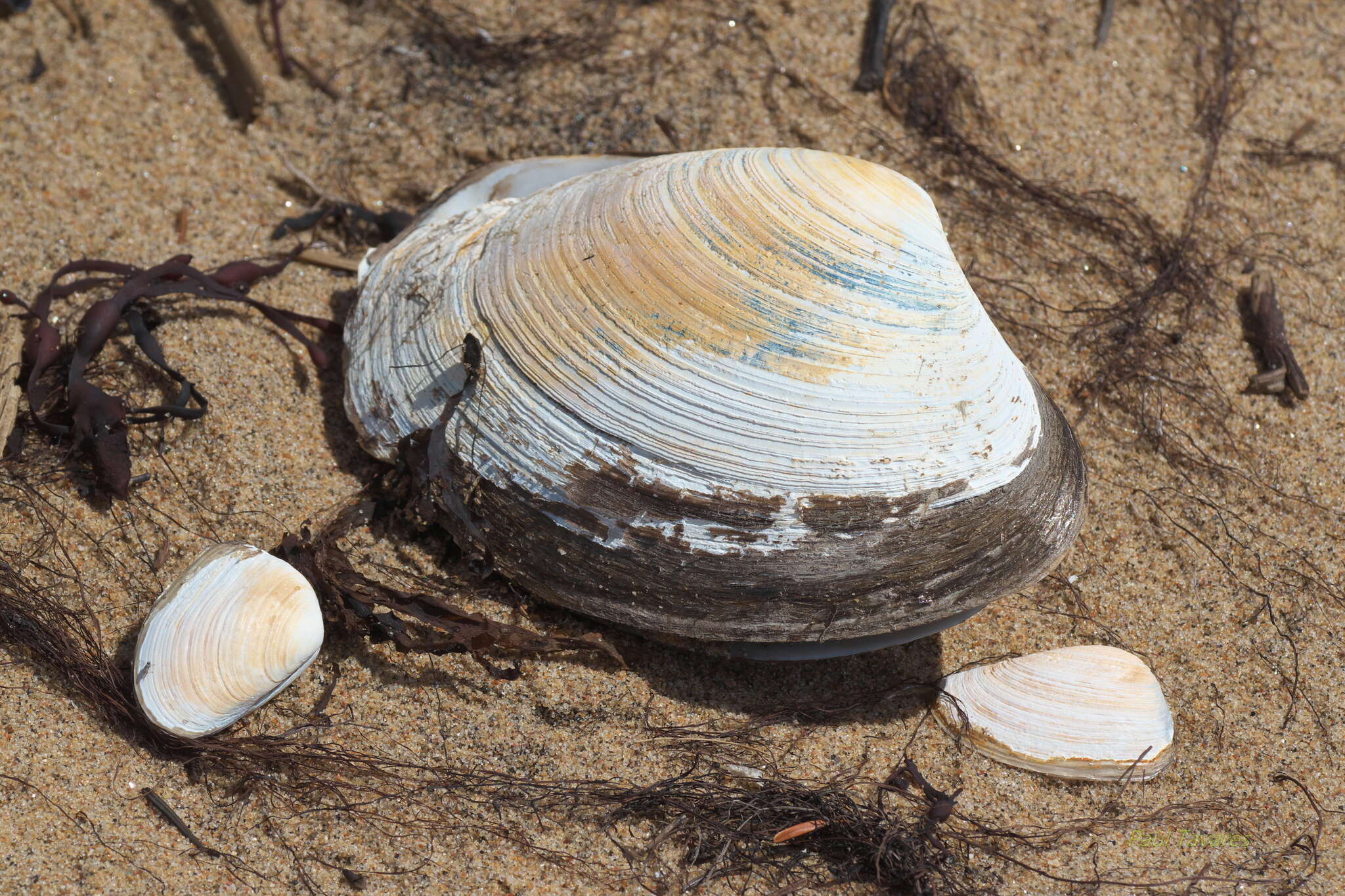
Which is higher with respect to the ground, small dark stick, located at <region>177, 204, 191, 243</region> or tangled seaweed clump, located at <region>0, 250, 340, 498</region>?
small dark stick, located at <region>177, 204, 191, 243</region>

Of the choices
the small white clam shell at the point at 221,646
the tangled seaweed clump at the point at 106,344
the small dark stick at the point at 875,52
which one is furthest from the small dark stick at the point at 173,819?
the small dark stick at the point at 875,52

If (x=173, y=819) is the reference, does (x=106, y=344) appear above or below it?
above

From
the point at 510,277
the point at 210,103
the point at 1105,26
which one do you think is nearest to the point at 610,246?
the point at 510,277

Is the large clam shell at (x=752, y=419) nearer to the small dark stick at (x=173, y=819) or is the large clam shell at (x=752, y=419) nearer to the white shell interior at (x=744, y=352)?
the white shell interior at (x=744, y=352)

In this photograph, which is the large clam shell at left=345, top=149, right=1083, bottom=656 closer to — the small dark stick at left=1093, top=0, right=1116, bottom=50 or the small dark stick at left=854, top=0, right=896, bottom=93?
the small dark stick at left=854, top=0, right=896, bottom=93

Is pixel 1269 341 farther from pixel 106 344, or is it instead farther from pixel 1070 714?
pixel 106 344

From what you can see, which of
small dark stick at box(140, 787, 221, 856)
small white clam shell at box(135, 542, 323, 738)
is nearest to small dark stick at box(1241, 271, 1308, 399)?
small white clam shell at box(135, 542, 323, 738)

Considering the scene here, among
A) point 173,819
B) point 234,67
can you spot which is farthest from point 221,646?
point 234,67
